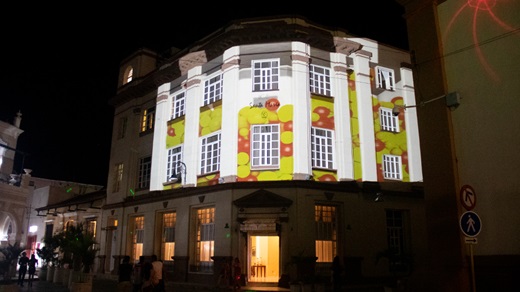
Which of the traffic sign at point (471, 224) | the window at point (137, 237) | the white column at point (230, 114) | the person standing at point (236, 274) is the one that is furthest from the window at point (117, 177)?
the traffic sign at point (471, 224)

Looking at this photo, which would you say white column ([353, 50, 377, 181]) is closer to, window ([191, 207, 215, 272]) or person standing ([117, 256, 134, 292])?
window ([191, 207, 215, 272])

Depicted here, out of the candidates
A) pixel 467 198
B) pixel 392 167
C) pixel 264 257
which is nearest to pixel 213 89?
pixel 264 257

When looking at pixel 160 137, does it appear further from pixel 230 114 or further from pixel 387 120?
pixel 387 120

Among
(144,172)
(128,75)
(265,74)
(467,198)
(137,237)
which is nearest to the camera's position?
(467,198)

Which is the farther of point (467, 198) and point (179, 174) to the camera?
point (179, 174)

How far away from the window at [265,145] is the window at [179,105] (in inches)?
247

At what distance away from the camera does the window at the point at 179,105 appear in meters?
26.4

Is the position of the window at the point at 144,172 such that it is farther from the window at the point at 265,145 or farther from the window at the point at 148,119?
the window at the point at 265,145

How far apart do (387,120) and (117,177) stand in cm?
1923

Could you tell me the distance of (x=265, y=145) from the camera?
21.5 metres

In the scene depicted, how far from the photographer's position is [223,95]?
22750 mm

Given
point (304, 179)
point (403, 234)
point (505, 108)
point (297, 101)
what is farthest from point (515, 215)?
point (403, 234)

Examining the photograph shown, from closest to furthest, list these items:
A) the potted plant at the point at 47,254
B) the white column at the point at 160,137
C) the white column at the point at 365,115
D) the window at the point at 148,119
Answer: the white column at the point at 365,115, the white column at the point at 160,137, the potted plant at the point at 47,254, the window at the point at 148,119

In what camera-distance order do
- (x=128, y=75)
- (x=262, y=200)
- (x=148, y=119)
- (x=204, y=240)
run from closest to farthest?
(x=262, y=200) < (x=204, y=240) < (x=148, y=119) < (x=128, y=75)
